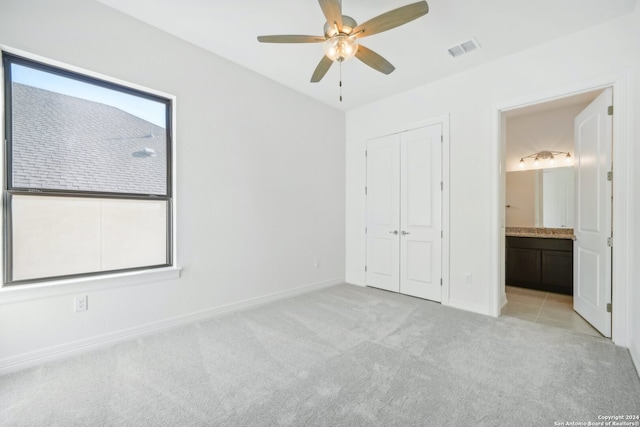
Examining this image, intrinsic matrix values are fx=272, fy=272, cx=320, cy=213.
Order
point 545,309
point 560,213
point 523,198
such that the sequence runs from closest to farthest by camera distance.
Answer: point 545,309 → point 560,213 → point 523,198

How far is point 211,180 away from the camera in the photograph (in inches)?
119

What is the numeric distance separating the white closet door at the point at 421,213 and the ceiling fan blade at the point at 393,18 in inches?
78.5

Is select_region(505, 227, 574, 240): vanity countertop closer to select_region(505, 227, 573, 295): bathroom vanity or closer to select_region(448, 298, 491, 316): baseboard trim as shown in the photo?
select_region(505, 227, 573, 295): bathroom vanity

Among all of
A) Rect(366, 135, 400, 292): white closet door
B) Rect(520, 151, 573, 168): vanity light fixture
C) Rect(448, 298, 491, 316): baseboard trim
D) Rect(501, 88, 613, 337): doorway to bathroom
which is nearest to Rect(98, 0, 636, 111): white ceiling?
Rect(501, 88, 613, 337): doorway to bathroom

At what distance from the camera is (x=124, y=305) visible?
8.09ft

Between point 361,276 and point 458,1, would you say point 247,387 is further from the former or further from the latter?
point 458,1

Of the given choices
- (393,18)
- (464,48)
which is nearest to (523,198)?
(464,48)

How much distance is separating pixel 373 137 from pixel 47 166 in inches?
148

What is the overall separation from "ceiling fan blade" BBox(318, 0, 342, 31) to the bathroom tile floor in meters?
3.44

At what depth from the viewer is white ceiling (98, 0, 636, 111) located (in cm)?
227

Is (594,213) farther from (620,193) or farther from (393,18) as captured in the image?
(393,18)

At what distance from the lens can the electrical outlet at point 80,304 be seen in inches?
87.6

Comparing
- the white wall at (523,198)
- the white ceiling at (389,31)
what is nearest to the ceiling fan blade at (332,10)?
the white ceiling at (389,31)

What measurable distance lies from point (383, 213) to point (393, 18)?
276 centimetres
